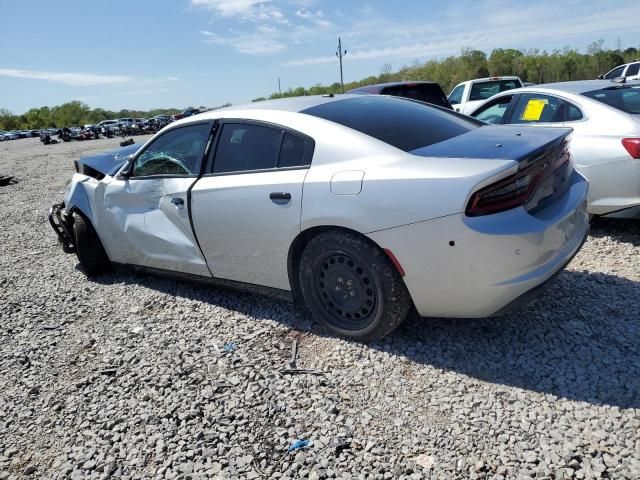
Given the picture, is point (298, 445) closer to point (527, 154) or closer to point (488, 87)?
point (527, 154)

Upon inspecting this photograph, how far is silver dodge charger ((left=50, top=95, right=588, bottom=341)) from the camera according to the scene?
2398 mm

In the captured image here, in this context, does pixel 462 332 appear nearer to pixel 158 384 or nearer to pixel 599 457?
pixel 599 457

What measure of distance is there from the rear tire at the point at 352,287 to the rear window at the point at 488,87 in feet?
35.4

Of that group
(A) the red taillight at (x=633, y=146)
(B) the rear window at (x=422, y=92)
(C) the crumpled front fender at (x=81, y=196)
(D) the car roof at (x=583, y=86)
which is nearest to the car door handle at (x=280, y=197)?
(C) the crumpled front fender at (x=81, y=196)

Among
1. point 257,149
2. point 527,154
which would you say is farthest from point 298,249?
point 527,154

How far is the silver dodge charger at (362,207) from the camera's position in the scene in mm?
2398

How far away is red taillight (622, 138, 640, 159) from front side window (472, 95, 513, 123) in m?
1.69

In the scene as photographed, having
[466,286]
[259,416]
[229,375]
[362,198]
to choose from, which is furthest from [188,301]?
[466,286]

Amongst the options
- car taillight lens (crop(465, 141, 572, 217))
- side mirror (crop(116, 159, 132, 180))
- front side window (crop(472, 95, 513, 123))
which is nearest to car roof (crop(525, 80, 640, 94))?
front side window (crop(472, 95, 513, 123))

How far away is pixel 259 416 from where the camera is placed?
248 centimetres

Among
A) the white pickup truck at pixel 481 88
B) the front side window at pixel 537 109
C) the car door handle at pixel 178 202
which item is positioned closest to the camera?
the car door handle at pixel 178 202

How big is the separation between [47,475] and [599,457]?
2.50 meters

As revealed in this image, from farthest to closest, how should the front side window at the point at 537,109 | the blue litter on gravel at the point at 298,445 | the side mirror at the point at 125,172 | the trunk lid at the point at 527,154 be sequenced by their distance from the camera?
the front side window at the point at 537,109
the side mirror at the point at 125,172
the trunk lid at the point at 527,154
the blue litter on gravel at the point at 298,445

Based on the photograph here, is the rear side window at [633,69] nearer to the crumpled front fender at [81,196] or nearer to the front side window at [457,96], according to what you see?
Result: the front side window at [457,96]
